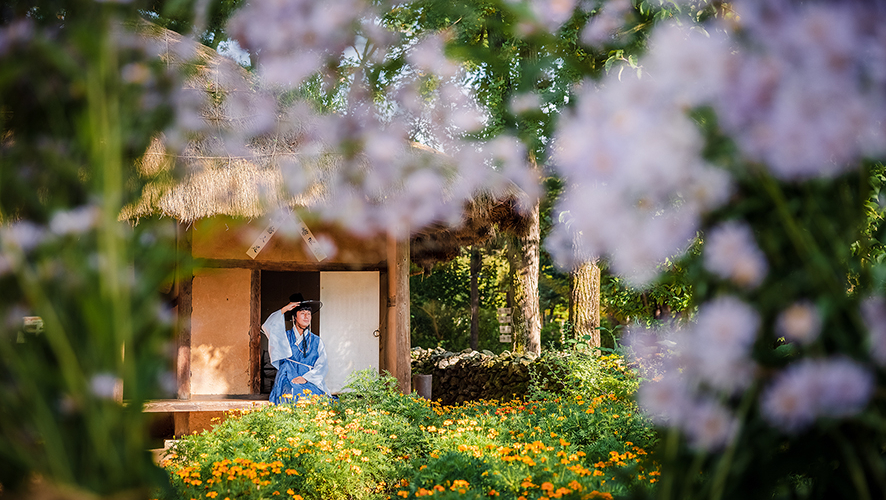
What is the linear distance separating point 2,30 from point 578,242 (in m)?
7.62

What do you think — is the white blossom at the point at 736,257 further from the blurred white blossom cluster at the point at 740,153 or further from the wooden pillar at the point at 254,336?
the wooden pillar at the point at 254,336

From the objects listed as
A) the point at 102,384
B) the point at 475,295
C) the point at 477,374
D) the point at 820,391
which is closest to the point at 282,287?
the point at 477,374

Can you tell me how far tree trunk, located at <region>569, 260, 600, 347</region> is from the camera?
9125 mm

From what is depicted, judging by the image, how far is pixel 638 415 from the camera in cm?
448

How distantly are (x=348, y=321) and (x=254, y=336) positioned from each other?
3.38 feet

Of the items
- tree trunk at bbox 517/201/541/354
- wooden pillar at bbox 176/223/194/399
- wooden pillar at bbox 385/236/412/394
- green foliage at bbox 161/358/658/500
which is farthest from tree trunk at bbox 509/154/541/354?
wooden pillar at bbox 176/223/194/399

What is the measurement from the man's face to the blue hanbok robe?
8 centimetres

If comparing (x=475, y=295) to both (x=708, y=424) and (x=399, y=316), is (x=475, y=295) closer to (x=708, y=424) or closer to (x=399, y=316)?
(x=399, y=316)

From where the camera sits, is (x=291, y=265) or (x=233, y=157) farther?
(x=291, y=265)

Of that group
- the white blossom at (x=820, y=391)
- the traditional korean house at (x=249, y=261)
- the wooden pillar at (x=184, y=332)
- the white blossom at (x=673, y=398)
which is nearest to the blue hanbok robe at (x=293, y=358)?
the traditional korean house at (x=249, y=261)

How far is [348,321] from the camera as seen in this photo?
7000mm

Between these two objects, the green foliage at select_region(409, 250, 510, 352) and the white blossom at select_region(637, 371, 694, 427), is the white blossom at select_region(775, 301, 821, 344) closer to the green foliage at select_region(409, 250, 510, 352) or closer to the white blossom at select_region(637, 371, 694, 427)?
the white blossom at select_region(637, 371, 694, 427)

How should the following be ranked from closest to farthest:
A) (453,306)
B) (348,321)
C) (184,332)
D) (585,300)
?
(184,332)
(348,321)
(585,300)
(453,306)

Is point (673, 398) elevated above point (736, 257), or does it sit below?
below
